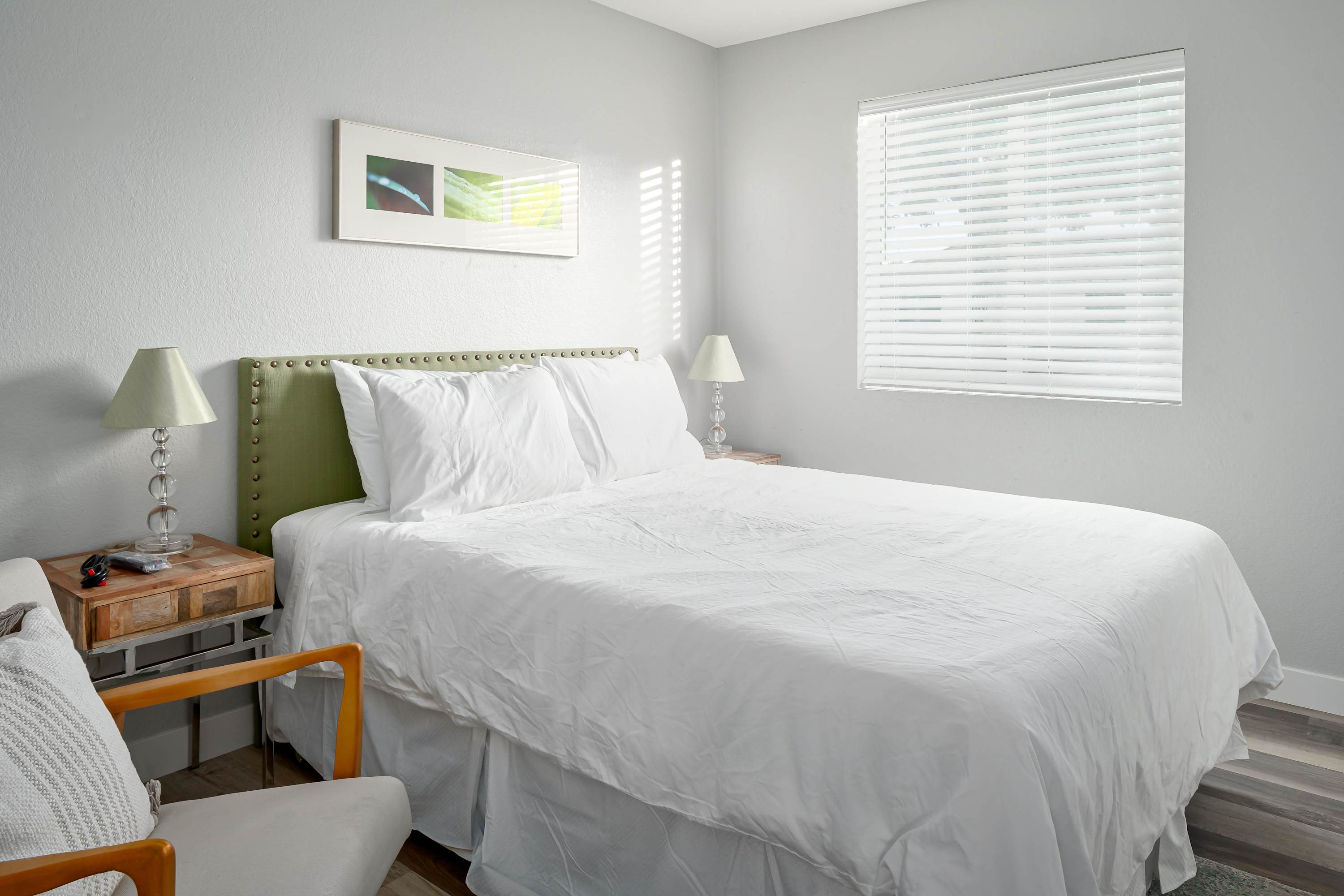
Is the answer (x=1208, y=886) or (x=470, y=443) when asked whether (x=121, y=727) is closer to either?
(x=470, y=443)

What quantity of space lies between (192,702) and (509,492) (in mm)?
1094

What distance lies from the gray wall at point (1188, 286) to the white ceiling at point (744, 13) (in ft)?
0.27

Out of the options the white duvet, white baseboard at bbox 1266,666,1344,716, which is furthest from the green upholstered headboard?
white baseboard at bbox 1266,666,1344,716

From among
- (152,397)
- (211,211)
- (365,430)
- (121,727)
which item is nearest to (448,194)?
(211,211)

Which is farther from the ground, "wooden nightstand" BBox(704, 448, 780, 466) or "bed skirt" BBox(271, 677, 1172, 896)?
"wooden nightstand" BBox(704, 448, 780, 466)

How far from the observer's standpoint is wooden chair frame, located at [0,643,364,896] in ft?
3.55

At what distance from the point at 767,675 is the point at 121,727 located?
4.05ft

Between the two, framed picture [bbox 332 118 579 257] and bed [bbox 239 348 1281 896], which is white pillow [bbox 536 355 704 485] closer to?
bed [bbox 239 348 1281 896]

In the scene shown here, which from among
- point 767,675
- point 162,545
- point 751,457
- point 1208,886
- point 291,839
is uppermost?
point 751,457

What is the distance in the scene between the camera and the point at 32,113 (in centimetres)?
Result: 225

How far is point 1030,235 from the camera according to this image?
358cm

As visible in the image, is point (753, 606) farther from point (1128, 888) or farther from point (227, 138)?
point (227, 138)

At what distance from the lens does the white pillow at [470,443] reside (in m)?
2.61

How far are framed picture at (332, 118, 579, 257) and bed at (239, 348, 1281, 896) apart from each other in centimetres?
62
